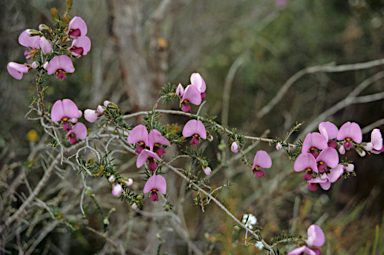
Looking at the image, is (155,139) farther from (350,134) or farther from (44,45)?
(350,134)

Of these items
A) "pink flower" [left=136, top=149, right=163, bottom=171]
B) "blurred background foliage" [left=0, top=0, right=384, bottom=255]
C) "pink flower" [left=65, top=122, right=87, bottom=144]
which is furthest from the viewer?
"blurred background foliage" [left=0, top=0, right=384, bottom=255]

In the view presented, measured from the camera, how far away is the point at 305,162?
2.16 feet

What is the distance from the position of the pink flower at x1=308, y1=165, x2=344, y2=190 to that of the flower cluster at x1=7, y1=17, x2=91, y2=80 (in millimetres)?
714

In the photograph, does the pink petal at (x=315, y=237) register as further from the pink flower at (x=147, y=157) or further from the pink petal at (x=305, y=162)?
the pink flower at (x=147, y=157)

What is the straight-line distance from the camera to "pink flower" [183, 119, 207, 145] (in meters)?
0.70

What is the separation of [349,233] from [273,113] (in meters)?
1.34

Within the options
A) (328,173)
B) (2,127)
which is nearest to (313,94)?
(328,173)

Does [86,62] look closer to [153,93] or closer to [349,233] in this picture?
[153,93]

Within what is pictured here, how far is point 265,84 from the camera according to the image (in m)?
2.97

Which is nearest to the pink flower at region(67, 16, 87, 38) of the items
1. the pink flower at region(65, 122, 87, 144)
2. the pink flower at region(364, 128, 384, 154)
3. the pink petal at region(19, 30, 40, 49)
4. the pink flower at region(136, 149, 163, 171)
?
the pink petal at region(19, 30, 40, 49)

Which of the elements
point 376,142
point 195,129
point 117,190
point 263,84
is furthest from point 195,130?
point 263,84

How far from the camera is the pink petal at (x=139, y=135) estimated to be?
2.10 ft

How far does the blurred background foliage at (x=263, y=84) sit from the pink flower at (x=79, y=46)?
1272 mm

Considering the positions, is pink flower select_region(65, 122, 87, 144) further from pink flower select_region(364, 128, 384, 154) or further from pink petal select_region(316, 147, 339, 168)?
pink flower select_region(364, 128, 384, 154)
